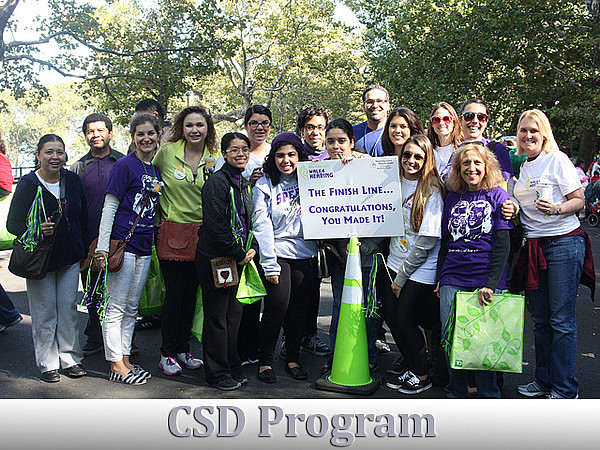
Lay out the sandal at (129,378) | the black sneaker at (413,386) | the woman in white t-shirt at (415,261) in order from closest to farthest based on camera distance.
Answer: the woman in white t-shirt at (415,261) → the black sneaker at (413,386) → the sandal at (129,378)

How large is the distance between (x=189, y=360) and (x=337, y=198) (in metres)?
2.02

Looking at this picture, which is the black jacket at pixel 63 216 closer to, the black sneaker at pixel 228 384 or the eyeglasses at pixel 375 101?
the black sneaker at pixel 228 384

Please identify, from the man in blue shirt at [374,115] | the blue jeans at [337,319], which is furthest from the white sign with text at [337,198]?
the man in blue shirt at [374,115]

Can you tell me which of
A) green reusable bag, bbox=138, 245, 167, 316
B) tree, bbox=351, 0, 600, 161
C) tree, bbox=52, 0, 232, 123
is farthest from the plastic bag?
tree, bbox=52, 0, 232, 123

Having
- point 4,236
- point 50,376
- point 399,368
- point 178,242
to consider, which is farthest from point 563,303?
point 4,236

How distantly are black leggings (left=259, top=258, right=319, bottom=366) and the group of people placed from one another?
0.01 meters

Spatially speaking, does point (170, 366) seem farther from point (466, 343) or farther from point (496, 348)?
point (496, 348)

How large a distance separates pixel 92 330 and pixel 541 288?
13.5 ft

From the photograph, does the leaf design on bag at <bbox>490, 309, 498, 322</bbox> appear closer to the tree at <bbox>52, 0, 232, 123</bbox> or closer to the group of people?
the group of people

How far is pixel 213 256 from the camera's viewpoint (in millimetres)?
4371

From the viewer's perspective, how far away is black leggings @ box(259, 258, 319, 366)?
458 cm

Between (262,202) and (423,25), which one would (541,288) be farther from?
(423,25)

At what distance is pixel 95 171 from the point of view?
17.4 ft

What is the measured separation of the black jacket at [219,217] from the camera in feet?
14.0
